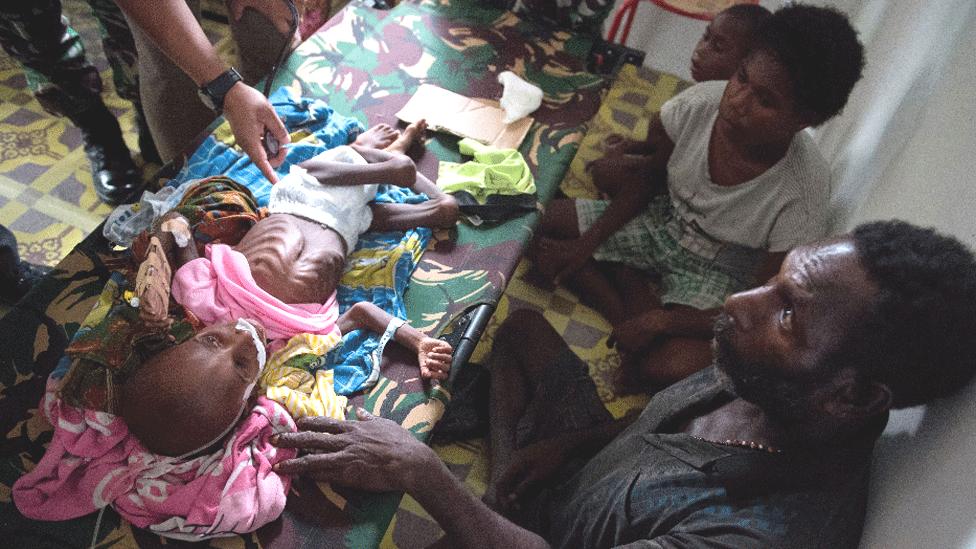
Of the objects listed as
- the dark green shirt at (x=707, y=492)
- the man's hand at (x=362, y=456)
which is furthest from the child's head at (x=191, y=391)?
the dark green shirt at (x=707, y=492)

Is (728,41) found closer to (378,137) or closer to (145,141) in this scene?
(378,137)

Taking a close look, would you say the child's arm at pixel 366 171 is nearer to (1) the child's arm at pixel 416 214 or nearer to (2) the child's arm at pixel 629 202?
(1) the child's arm at pixel 416 214

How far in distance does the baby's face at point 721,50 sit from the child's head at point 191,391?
215 centimetres

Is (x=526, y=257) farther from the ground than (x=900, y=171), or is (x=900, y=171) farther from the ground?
(x=900, y=171)

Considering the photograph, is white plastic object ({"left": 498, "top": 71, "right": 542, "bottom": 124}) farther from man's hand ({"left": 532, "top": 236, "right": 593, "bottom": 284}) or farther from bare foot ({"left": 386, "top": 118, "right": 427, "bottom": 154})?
man's hand ({"left": 532, "top": 236, "right": 593, "bottom": 284})

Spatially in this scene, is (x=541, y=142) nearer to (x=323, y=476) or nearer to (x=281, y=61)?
(x=281, y=61)

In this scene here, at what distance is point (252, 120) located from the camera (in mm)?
1753

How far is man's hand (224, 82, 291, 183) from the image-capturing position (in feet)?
5.69

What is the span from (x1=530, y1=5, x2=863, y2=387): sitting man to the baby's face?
323 mm

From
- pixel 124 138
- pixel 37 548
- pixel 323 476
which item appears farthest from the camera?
pixel 124 138

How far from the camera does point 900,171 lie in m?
1.70

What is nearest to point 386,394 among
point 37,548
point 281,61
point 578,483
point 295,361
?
point 295,361

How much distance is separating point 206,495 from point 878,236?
1.43 metres

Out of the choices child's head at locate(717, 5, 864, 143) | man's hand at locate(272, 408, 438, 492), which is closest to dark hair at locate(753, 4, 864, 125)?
child's head at locate(717, 5, 864, 143)
